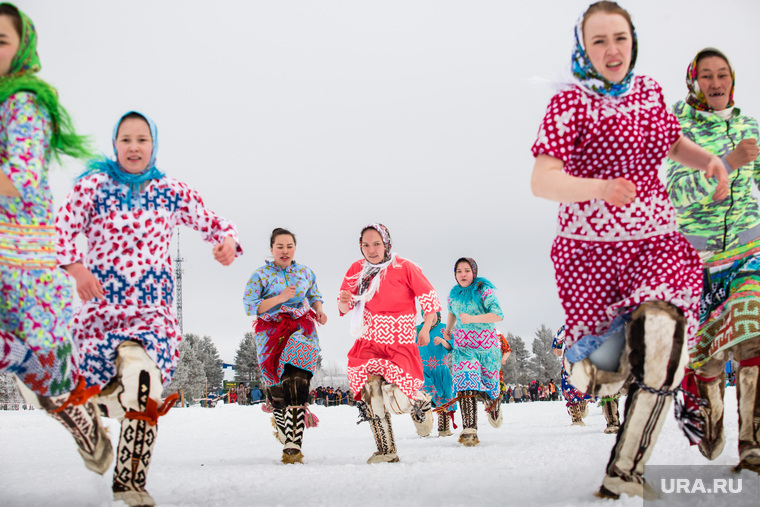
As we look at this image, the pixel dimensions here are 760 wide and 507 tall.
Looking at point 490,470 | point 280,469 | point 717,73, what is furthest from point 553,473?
point 717,73

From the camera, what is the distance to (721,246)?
4.37 meters

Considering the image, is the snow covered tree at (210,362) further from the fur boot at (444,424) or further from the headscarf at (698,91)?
the headscarf at (698,91)

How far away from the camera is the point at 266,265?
7.63 metres

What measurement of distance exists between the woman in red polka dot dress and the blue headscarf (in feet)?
7.26

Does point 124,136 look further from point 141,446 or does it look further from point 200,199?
point 141,446

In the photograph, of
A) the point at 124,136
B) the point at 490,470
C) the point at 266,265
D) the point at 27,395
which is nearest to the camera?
the point at 27,395

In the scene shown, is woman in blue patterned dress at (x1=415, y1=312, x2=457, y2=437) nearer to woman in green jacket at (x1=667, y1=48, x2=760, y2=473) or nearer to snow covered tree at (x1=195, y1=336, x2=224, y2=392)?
woman in green jacket at (x1=667, y1=48, x2=760, y2=473)

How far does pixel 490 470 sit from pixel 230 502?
1850 millimetres

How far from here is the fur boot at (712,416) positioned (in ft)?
14.6

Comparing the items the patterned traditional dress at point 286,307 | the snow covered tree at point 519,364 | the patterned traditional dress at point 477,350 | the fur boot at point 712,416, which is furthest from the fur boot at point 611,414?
the snow covered tree at point 519,364

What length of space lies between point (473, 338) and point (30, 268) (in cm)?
658

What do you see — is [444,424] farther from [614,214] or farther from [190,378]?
[190,378]

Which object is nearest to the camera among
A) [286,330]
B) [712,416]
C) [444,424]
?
[712,416]

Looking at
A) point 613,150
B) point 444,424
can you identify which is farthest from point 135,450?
point 444,424
